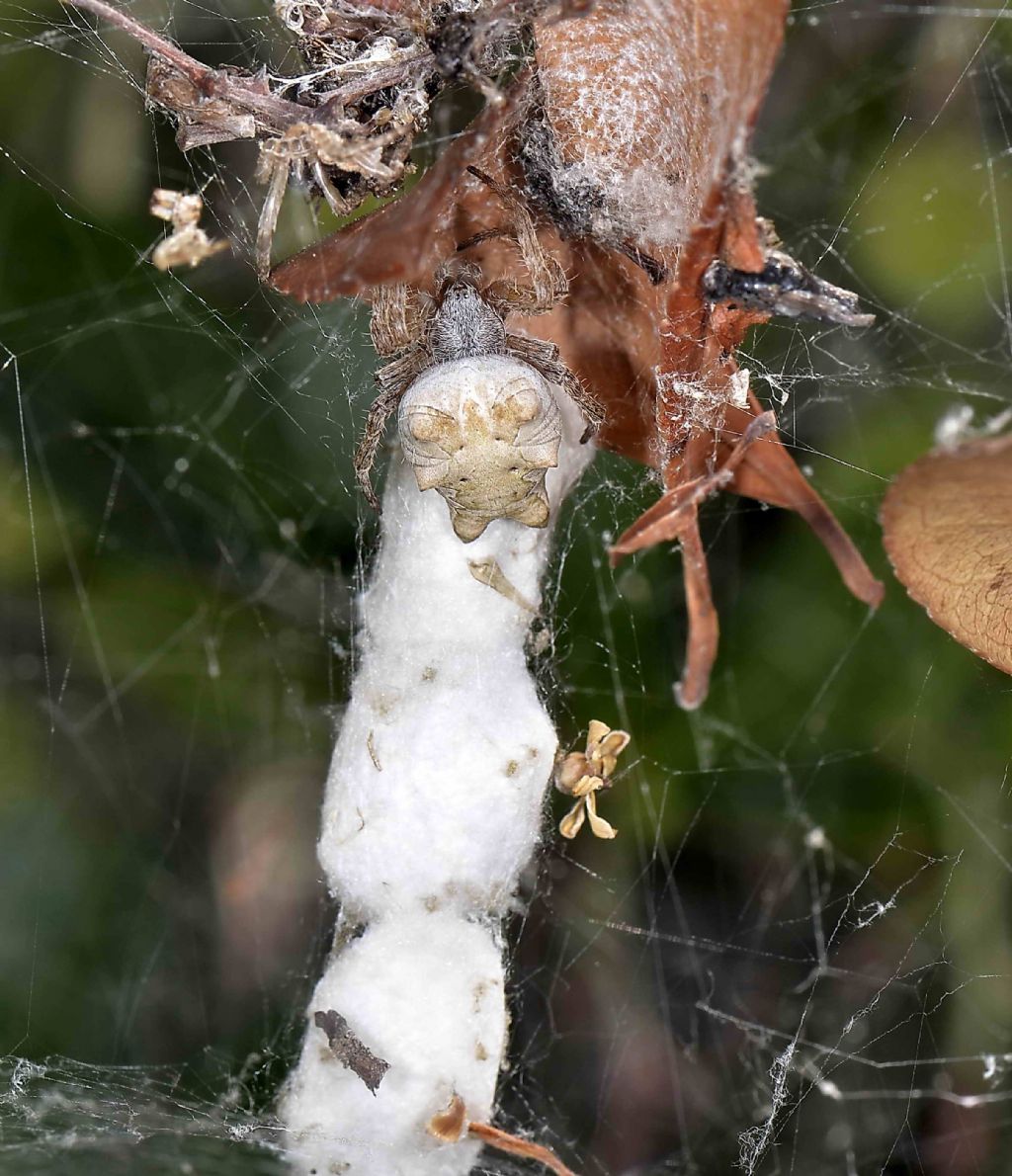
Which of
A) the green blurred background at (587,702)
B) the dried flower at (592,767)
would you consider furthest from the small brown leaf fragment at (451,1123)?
the green blurred background at (587,702)

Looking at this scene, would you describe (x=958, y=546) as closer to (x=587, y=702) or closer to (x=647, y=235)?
(x=647, y=235)

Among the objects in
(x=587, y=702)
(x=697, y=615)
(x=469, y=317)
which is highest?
(x=469, y=317)

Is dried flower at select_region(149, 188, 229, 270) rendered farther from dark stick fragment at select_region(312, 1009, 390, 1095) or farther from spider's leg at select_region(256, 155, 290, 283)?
dark stick fragment at select_region(312, 1009, 390, 1095)

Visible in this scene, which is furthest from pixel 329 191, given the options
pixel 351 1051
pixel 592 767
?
pixel 351 1051

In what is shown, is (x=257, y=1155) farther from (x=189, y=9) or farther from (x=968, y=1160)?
(x=189, y=9)

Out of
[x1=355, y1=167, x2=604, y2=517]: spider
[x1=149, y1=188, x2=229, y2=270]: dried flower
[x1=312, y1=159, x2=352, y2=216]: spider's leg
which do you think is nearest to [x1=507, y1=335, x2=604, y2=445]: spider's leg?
[x1=355, y1=167, x2=604, y2=517]: spider

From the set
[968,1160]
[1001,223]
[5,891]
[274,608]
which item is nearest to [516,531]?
[274,608]

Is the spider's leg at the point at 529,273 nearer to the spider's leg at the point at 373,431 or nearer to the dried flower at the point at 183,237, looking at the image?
the spider's leg at the point at 373,431
